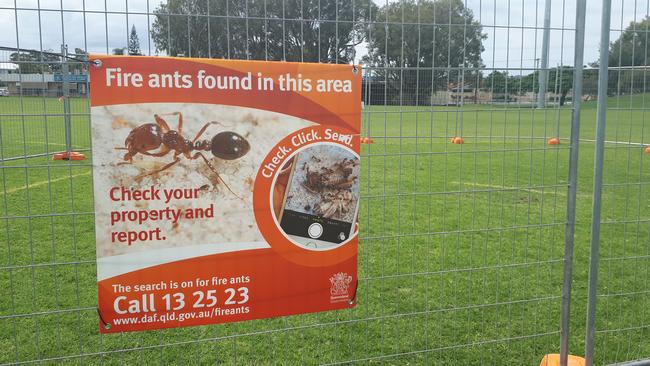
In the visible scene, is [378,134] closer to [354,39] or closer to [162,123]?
[354,39]

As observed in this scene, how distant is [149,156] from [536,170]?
1060 centimetres

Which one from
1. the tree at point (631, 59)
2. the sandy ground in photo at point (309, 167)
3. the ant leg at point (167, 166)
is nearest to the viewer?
the ant leg at point (167, 166)

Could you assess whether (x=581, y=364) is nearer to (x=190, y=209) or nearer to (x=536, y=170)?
(x=190, y=209)

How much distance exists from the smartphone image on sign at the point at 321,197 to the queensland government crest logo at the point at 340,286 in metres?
0.19

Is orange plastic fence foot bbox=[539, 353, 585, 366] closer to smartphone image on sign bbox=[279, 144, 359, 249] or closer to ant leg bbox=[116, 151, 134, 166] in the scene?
smartphone image on sign bbox=[279, 144, 359, 249]

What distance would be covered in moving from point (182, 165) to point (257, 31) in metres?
0.76

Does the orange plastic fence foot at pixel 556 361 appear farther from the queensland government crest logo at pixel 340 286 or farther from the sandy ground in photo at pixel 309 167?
the sandy ground in photo at pixel 309 167

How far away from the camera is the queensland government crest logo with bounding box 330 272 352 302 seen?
2.96 m

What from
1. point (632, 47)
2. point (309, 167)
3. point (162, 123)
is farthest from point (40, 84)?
point (632, 47)

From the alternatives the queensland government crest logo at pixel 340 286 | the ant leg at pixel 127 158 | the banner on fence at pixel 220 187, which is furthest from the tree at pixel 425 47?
the ant leg at pixel 127 158

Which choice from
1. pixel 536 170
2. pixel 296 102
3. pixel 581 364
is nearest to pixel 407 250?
pixel 581 364

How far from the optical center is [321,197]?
283 cm

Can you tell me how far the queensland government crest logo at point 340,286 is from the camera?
2959 millimetres

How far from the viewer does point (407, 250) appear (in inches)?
231
